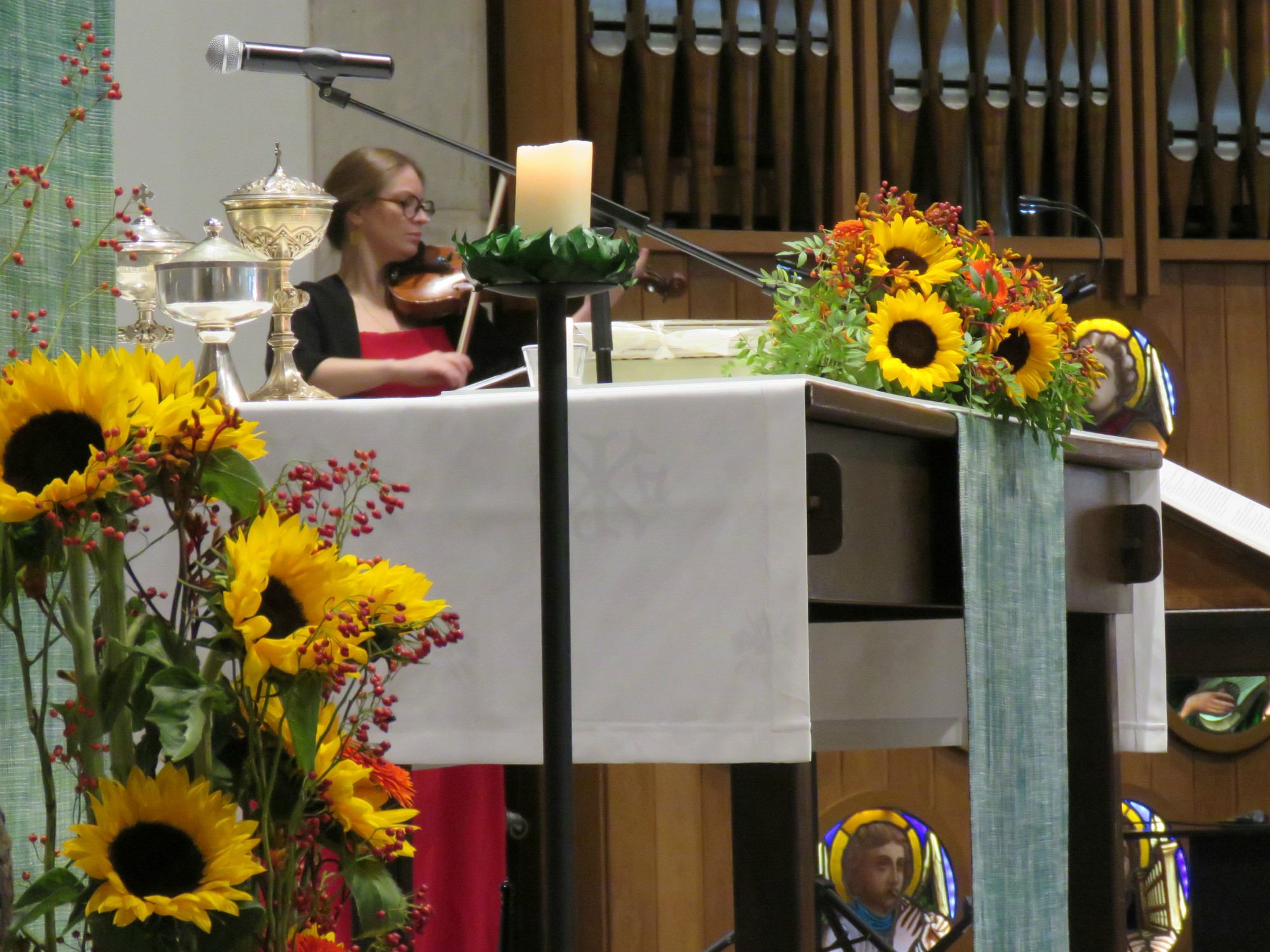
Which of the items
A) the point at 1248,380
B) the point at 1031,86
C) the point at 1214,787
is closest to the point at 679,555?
the point at 1031,86

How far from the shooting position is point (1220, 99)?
432 cm

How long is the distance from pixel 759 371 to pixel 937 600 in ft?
0.88

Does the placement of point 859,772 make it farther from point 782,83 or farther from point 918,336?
point 918,336

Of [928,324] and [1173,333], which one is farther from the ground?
[1173,333]

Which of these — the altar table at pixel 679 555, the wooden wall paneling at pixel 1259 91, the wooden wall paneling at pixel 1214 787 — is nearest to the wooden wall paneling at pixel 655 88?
the wooden wall paneling at pixel 1259 91

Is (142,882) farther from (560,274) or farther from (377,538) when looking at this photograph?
(377,538)

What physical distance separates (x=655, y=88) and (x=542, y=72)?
0.27 m

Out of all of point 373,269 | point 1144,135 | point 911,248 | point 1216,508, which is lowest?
point 1216,508

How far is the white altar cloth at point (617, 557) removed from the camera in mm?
1231

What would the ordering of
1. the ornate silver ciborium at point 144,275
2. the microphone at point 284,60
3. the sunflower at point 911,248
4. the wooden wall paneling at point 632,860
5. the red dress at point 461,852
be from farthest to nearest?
the wooden wall paneling at point 632,860 < the red dress at point 461,852 < the ornate silver ciborium at point 144,275 < the sunflower at point 911,248 < the microphone at point 284,60


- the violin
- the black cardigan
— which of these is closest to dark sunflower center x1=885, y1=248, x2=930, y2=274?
the black cardigan

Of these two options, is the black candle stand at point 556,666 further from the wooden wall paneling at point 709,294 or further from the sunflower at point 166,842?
the wooden wall paneling at point 709,294

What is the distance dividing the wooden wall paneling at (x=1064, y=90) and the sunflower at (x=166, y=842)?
3.63 m

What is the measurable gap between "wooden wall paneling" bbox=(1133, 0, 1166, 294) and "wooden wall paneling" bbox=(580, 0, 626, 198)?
4.19ft
